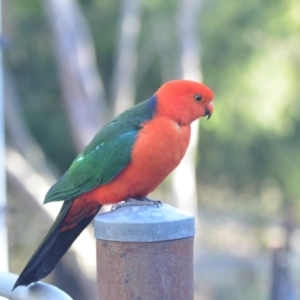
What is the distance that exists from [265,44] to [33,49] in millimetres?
4296

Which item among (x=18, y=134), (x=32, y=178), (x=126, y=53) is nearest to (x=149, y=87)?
(x=126, y=53)

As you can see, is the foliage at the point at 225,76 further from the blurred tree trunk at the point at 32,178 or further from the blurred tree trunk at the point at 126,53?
the blurred tree trunk at the point at 32,178

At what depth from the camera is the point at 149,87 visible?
42.1 feet

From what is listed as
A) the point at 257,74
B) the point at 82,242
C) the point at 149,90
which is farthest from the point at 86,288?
the point at 257,74

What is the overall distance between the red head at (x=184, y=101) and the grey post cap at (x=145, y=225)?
4.05 ft

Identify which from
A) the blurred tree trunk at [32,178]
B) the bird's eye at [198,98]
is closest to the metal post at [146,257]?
the bird's eye at [198,98]

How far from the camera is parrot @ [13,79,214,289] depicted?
3.19 metres

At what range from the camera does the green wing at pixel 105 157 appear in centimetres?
332

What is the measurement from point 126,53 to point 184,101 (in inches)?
330

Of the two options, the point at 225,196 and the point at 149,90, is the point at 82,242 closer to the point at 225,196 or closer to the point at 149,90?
the point at 149,90

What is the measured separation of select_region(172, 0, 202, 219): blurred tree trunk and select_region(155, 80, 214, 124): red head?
23.6ft

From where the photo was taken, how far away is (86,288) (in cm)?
1200

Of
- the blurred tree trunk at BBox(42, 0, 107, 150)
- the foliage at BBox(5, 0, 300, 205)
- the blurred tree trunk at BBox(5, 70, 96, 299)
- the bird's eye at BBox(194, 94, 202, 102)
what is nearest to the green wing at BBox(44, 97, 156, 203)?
the bird's eye at BBox(194, 94, 202, 102)

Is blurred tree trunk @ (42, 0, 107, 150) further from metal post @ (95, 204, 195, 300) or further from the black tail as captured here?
metal post @ (95, 204, 195, 300)
